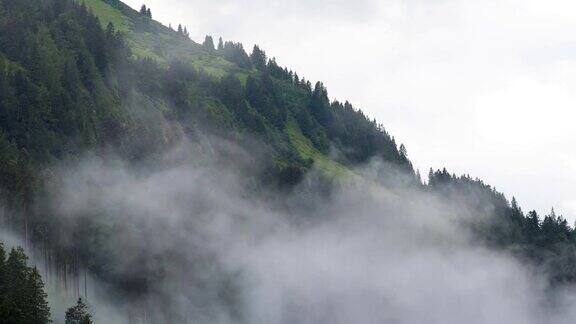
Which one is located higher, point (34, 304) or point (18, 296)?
point (18, 296)

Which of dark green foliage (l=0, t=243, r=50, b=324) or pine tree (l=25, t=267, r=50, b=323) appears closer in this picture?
dark green foliage (l=0, t=243, r=50, b=324)

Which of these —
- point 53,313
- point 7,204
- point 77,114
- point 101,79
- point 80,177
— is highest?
point 101,79

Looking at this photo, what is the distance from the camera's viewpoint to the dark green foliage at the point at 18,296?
279ft

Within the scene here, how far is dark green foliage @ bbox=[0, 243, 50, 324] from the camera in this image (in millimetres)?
85062

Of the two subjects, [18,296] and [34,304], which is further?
[34,304]

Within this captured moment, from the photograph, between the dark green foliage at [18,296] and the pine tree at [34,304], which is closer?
the dark green foliage at [18,296]

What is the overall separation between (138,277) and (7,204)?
1375 inches

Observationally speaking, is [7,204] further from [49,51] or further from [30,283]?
[49,51]

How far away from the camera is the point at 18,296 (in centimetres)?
8750

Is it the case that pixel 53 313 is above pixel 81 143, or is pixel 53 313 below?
below

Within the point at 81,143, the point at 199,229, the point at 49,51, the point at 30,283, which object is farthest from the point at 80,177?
the point at 30,283

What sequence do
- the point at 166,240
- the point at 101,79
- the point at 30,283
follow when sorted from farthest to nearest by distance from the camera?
the point at 101,79
the point at 166,240
the point at 30,283

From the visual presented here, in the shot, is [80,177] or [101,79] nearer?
[80,177]

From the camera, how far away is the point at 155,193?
174375 millimetres
